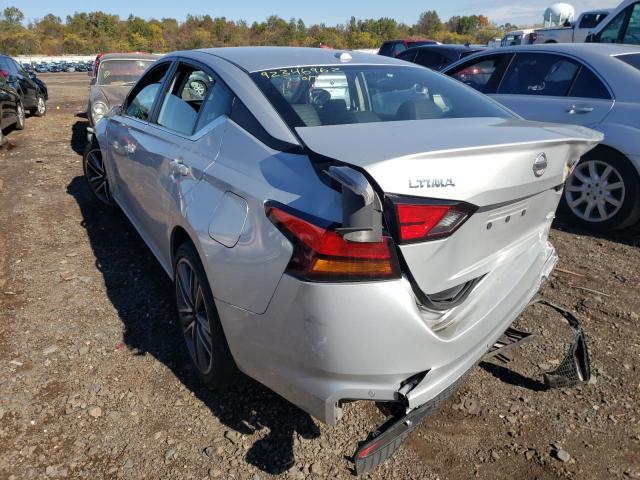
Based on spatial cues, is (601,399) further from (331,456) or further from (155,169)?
(155,169)

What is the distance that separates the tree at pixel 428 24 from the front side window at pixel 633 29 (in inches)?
4404

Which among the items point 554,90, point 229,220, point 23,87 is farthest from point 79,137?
point 229,220

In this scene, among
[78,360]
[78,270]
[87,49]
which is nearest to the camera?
[78,360]

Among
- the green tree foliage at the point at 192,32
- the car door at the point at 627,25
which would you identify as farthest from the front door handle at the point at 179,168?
the green tree foliage at the point at 192,32

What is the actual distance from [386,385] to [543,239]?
1263 mm

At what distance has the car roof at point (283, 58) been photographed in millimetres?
2832

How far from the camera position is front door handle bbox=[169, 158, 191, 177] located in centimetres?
273

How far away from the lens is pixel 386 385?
6.22 feet

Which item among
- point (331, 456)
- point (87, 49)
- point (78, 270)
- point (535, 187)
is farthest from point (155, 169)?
point (87, 49)

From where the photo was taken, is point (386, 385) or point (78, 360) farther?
point (78, 360)

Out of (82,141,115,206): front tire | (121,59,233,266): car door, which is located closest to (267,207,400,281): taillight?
(121,59,233,266): car door

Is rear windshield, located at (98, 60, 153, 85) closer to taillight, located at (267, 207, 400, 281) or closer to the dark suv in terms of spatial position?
the dark suv

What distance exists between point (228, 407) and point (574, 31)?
21.2m

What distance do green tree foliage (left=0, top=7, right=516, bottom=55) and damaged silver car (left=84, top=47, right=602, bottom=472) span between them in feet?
315
